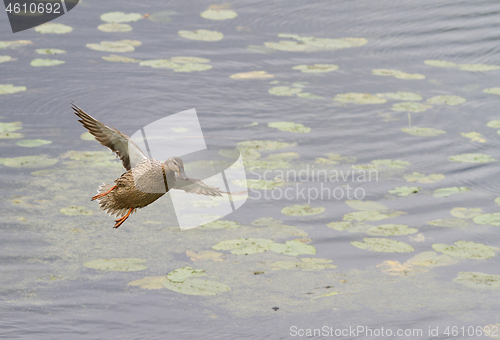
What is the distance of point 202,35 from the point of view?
16.8 feet

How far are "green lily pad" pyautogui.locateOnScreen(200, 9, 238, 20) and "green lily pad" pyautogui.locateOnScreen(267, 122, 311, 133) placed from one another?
6.25 ft

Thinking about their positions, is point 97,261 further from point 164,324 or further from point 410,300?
point 410,300

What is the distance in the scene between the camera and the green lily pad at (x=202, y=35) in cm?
506

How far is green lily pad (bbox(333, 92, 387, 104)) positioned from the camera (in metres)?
4.29

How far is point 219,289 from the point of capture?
242cm

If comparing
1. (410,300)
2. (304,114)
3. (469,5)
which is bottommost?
(410,300)

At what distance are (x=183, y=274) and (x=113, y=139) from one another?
108 centimetres

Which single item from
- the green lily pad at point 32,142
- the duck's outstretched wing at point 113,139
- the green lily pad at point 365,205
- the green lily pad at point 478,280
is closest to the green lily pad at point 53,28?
the green lily pad at point 32,142

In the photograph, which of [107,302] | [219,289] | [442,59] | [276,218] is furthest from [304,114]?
[107,302]

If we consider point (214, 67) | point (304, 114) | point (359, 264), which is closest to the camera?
point (359, 264)

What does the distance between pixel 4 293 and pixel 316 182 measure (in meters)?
1.79

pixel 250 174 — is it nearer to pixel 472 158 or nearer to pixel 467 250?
pixel 467 250

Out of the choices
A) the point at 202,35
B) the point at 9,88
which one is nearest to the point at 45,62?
the point at 9,88

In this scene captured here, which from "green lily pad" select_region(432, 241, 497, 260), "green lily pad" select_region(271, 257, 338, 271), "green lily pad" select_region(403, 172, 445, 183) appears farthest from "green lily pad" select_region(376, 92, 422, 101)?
"green lily pad" select_region(271, 257, 338, 271)
